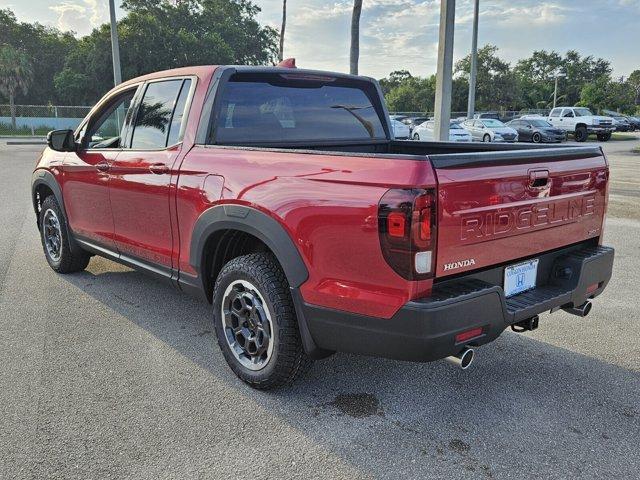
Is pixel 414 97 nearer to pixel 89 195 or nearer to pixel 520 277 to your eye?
pixel 89 195

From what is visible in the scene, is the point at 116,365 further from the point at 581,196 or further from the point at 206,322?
the point at 581,196

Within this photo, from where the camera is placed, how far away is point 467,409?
10.3 feet

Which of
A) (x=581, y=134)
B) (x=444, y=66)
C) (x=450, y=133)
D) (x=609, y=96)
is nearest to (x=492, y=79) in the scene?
(x=609, y=96)

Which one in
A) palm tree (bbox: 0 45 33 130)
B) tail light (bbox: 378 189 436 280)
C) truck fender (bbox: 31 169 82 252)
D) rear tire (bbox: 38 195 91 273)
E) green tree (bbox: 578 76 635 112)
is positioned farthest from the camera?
green tree (bbox: 578 76 635 112)

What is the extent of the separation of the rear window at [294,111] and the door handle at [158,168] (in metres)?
0.41

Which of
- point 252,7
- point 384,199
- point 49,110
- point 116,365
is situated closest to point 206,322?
point 116,365

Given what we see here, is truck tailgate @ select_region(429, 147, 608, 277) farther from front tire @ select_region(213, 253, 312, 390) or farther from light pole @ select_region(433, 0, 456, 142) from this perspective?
light pole @ select_region(433, 0, 456, 142)

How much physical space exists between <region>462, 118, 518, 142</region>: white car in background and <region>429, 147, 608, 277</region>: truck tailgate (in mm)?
26165

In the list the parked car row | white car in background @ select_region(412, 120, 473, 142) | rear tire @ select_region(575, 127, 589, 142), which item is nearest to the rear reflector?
the parked car row

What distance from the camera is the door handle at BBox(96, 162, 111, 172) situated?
4.47 metres

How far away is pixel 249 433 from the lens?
114 inches

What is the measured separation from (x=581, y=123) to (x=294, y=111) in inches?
1288

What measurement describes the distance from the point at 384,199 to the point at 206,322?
2400mm

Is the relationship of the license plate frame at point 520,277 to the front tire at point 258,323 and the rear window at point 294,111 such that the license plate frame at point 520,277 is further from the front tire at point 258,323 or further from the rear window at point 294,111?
the rear window at point 294,111
